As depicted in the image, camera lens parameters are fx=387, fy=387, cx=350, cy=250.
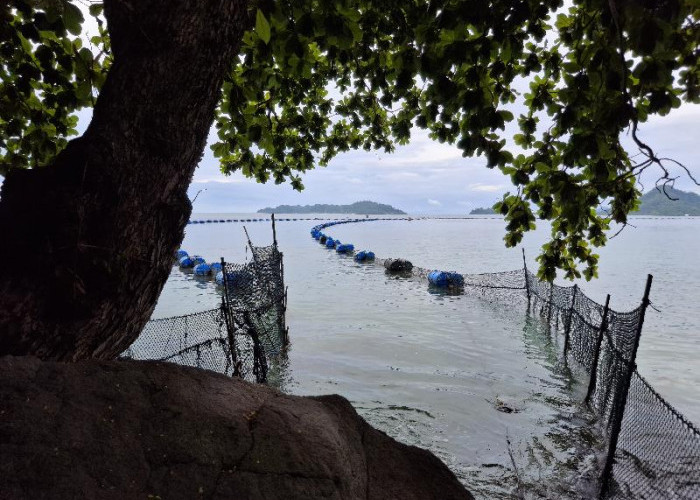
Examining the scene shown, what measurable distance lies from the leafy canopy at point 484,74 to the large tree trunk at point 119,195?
0.50 metres

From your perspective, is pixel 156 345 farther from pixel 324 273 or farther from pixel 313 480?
pixel 324 273

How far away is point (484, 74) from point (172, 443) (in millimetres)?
4092

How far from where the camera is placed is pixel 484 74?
12.7 ft

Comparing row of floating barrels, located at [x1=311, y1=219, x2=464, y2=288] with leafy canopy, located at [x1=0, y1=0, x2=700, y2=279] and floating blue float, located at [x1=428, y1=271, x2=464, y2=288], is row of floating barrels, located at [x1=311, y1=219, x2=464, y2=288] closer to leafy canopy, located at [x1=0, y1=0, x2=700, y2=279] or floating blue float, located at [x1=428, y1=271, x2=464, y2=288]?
floating blue float, located at [x1=428, y1=271, x2=464, y2=288]

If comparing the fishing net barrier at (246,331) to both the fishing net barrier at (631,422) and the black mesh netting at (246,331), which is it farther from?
the fishing net barrier at (631,422)

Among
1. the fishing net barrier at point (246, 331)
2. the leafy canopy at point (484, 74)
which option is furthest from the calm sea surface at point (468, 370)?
the leafy canopy at point (484, 74)

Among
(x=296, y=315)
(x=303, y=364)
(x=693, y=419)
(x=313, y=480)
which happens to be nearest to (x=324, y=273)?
(x=296, y=315)

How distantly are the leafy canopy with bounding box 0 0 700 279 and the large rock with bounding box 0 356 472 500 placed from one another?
93.2 inches

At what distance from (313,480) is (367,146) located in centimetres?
983

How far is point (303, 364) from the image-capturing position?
14953mm

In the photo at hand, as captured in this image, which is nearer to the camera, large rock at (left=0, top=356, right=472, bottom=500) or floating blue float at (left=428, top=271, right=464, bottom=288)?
large rock at (left=0, top=356, right=472, bottom=500)

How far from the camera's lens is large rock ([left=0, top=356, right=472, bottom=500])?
6.34 feet

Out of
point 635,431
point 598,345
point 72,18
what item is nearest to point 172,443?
point 72,18

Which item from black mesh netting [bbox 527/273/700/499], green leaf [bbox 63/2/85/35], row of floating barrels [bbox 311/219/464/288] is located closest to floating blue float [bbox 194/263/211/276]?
row of floating barrels [bbox 311/219/464/288]
